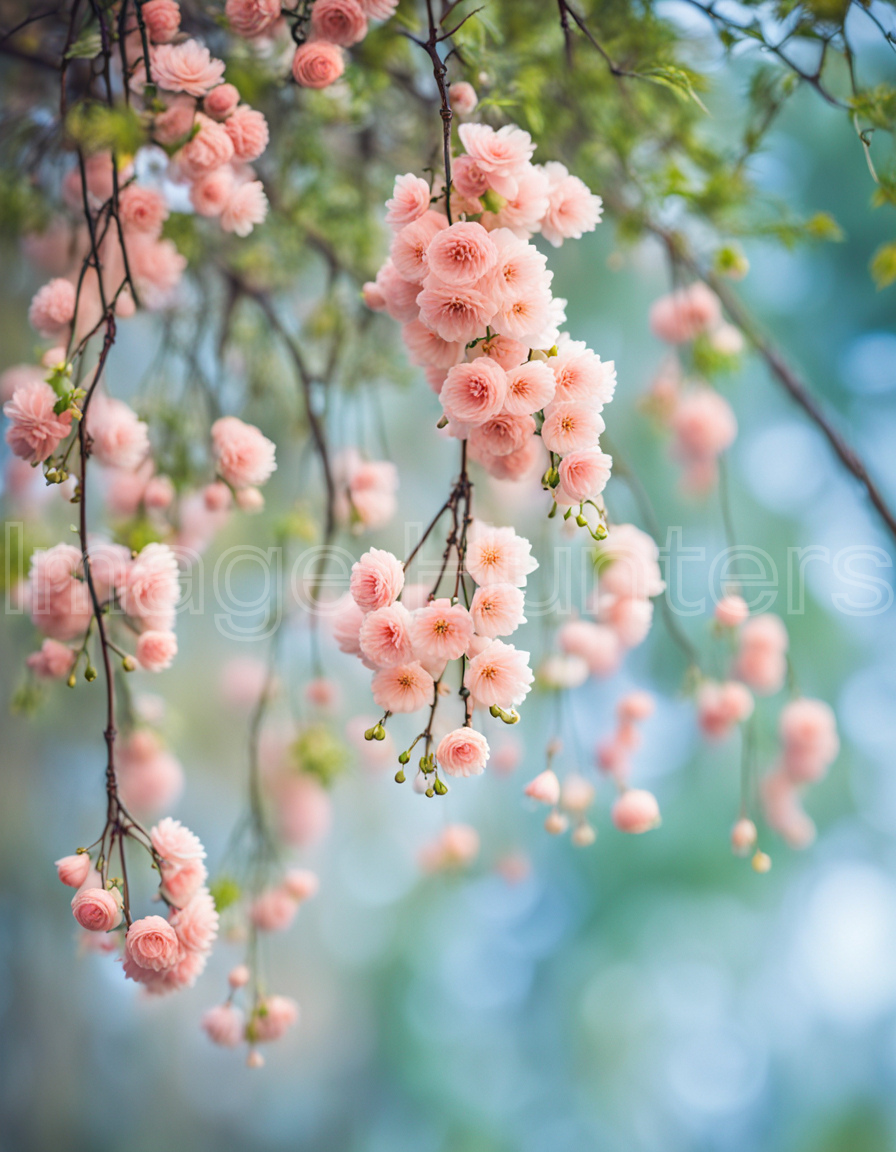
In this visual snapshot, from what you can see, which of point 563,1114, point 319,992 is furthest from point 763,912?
point 319,992

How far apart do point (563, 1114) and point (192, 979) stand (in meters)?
1.85

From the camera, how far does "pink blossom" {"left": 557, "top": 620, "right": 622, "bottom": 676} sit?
866mm

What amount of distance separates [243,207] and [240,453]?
8.8 inches

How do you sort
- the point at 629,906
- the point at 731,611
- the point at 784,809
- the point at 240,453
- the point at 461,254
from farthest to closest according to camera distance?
the point at 629,906 < the point at 784,809 < the point at 731,611 < the point at 240,453 < the point at 461,254

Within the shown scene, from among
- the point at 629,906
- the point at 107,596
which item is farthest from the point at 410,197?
the point at 629,906

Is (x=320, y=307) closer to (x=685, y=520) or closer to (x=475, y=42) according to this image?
(x=475, y=42)

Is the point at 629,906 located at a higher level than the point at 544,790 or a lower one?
lower

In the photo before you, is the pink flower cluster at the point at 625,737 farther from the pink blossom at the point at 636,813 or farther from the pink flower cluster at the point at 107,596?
the pink flower cluster at the point at 107,596

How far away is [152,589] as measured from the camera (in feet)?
2.14

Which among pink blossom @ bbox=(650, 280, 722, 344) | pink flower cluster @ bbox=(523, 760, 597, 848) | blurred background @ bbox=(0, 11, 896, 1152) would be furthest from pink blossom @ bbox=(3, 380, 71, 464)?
blurred background @ bbox=(0, 11, 896, 1152)

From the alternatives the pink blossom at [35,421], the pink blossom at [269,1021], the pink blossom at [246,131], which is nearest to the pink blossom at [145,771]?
the pink blossom at [269,1021]

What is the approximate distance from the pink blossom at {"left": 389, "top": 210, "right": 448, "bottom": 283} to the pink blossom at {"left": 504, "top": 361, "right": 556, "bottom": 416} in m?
0.10

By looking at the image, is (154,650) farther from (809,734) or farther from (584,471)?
(809,734)

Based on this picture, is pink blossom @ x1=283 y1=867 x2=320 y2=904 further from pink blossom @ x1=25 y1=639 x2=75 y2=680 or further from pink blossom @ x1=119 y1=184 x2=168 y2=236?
pink blossom @ x1=119 y1=184 x2=168 y2=236
